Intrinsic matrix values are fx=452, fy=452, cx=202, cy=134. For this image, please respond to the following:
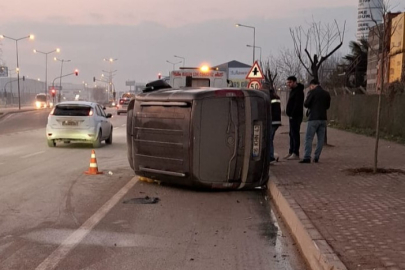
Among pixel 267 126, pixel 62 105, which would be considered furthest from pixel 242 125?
pixel 62 105

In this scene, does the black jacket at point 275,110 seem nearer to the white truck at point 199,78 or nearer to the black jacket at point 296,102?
the black jacket at point 296,102

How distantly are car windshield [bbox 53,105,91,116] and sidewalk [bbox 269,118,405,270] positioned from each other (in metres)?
7.40

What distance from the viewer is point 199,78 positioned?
1883 centimetres

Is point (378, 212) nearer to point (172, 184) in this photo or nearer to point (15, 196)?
point (172, 184)

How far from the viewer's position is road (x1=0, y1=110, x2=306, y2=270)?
4.77 meters

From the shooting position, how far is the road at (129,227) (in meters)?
4.77

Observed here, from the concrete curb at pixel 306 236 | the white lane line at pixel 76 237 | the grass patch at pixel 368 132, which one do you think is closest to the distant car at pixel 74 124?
the white lane line at pixel 76 237

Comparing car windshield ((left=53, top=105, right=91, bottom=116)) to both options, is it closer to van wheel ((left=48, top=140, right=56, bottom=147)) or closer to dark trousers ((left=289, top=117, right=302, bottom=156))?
van wheel ((left=48, top=140, right=56, bottom=147))

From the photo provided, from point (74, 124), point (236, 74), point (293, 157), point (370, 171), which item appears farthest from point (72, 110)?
point (236, 74)

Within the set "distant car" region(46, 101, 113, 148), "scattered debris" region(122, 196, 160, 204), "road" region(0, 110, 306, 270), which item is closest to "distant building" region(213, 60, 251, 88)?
"distant car" region(46, 101, 113, 148)

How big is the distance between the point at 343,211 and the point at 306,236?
132cm

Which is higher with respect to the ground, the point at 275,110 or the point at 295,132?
the point at 275,110

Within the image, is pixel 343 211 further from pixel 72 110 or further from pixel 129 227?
pixel 72 110

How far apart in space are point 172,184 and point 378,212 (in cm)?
401
